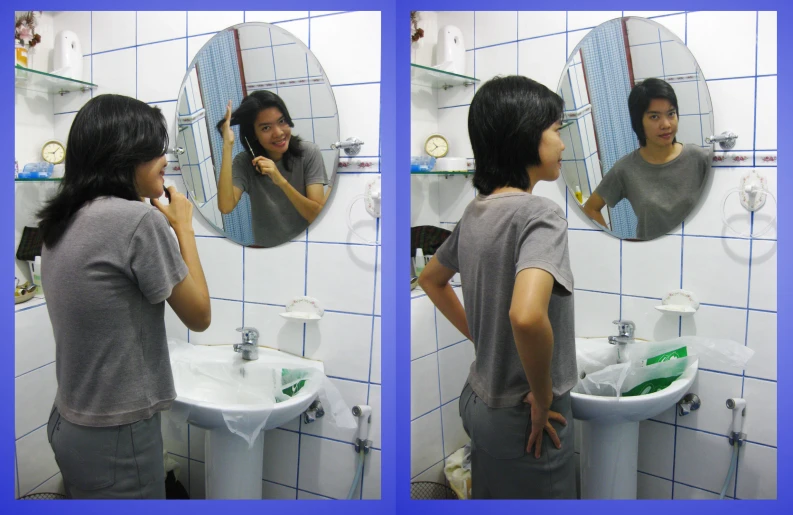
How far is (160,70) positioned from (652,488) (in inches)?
61.5

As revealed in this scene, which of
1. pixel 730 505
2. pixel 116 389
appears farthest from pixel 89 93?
pixel 730 505

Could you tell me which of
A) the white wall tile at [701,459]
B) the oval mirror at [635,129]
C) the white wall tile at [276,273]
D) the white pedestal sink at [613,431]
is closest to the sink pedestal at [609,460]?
the white pedestal sink at [613,431]

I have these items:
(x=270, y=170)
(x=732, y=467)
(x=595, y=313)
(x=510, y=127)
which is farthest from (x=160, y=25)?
(x=732, y=467)

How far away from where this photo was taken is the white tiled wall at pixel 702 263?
1.45 meters

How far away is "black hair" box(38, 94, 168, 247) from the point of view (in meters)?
1.42

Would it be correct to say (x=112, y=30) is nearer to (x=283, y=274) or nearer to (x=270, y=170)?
(x=270, y=170)

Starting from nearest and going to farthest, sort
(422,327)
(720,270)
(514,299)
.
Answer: (514,299) < (720,270) < (422,327)

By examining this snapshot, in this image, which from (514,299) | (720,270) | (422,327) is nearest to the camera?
(514,299)

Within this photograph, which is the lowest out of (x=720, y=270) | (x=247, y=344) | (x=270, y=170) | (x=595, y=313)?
(x=247, y=344)

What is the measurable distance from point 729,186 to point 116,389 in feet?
4.80

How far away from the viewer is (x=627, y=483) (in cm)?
153

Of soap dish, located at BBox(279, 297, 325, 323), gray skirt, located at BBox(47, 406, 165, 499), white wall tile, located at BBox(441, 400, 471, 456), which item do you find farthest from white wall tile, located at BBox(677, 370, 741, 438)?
gray skirt, located at BBox(47, 406, 165, 499)

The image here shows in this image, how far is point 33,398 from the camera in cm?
153

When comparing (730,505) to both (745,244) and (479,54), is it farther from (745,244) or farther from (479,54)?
(479,54)
